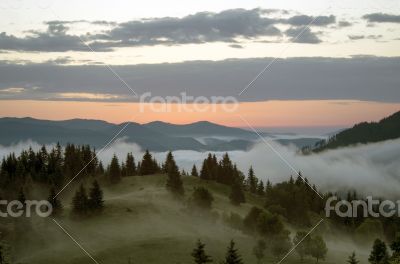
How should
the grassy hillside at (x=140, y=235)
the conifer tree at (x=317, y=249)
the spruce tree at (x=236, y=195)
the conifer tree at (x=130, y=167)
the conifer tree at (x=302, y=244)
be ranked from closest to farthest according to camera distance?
the grassy hillside at (x=140, y=235) < the conifer tree at (x=302, y=244) < the conifer tree at (x=317, y=249) < the spruce tree at (x=236, y=195) < the conifer tree at (x=130, y=167)

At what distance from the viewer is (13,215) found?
133250 mm

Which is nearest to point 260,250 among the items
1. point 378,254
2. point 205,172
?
point 378,254

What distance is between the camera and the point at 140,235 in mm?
121812

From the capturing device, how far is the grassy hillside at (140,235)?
364 ft

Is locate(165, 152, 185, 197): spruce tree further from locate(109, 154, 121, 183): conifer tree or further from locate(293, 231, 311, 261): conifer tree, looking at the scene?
locate(293, 231, 311, 261): conifer tree

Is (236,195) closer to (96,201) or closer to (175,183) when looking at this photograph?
(175,183)

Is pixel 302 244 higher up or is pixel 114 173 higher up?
pixel 114 173

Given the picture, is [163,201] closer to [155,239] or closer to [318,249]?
[155,239]

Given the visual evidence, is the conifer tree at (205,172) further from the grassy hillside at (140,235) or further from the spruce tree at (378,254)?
the spruce tree at (378,254)

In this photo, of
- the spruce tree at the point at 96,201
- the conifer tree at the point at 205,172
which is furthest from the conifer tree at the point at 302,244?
the conifer tree at the point at 205,172

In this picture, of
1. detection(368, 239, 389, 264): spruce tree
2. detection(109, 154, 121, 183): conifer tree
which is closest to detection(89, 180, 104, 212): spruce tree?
detection(109, 154, 121, 183): conifer tree

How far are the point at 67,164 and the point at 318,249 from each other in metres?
79.8

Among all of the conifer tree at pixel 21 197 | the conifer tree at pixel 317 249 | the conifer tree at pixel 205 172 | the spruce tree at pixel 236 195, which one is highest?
the conifer tree at pixel 205 172

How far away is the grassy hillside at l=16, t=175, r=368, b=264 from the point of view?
11106 centimetres
